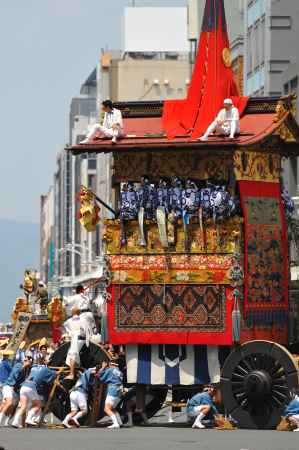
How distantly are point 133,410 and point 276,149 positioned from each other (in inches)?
221

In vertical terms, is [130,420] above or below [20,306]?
below

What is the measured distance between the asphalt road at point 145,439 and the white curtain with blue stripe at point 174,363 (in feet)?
3.16

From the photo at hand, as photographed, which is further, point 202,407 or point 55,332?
point 55,332

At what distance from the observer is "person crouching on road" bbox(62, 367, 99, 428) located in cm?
3288

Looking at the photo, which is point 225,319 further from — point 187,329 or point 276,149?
point 276,149

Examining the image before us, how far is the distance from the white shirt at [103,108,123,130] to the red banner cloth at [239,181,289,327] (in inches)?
101

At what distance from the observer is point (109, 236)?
→ 109 feet

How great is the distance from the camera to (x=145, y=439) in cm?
2952

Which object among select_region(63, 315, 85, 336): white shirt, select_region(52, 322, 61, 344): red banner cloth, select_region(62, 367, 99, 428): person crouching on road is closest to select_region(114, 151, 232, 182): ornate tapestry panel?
select_region(63, 315, 85, 336): white shirt

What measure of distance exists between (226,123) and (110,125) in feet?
7.47

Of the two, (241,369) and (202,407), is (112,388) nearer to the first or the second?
(202,407)

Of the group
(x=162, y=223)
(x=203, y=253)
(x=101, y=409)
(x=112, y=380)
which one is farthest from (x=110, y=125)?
(x=101, y=409)

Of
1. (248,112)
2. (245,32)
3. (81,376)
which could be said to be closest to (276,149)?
(248,112)

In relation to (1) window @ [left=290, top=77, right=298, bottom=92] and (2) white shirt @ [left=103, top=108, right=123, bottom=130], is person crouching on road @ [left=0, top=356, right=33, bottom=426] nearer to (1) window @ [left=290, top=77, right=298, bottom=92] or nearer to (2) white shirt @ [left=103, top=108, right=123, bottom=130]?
(2) white shirt @ [left=103, top=108, right=123, bottom=130]
